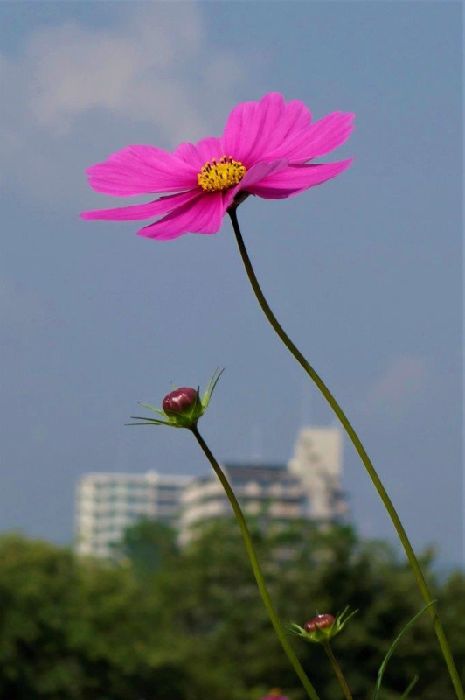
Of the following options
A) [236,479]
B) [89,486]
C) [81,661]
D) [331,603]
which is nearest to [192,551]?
[331,603]

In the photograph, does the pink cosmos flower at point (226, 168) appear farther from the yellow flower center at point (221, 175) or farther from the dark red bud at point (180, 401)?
the dark red bud at point (180, 401)

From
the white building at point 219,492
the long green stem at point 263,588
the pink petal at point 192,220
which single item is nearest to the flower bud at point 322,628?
the long green stem at point 263,588

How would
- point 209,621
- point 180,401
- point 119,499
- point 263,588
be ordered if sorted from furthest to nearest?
1. point 119,499
2. point 209,621
3. point 180,401
4. point 263,588

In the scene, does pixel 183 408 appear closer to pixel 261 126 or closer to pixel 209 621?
pixel 261 126

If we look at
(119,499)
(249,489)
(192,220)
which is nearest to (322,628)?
(192,220)

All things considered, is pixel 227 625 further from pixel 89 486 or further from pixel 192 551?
pixel 89 486

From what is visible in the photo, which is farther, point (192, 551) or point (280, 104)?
point (192, 551)
